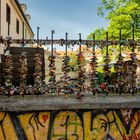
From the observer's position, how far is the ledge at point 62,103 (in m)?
5.98

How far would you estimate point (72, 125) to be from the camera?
6.19 meters

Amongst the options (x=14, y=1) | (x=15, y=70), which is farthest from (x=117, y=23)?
(x=15, y=70)

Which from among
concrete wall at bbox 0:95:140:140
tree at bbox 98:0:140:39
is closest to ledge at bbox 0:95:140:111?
concrete wall at bbox 0:95:140:140

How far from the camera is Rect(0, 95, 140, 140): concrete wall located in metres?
6.05

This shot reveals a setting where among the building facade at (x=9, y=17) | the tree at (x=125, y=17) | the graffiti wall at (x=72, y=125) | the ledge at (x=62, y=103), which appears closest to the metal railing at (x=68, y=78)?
the ledge at (x=62, y=103)

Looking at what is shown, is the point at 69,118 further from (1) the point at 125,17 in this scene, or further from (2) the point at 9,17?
(1) the point at 125,17

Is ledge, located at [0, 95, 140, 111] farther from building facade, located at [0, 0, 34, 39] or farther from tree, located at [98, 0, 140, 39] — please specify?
tree, located at [98, 0, 140, 39]

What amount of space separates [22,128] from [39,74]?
929 millimetres

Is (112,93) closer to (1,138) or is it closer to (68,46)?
(68,46)

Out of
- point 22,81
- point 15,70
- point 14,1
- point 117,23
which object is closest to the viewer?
point 22,81

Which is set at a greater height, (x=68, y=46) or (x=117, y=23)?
(x=117, y=23)

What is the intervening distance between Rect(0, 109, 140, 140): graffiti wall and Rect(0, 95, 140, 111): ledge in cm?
12

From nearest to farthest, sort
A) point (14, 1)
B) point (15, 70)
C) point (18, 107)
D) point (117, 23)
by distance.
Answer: point (18, 107)
point (15, 70)
point (14, 1)
point (117, 23)

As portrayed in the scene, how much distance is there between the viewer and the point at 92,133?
6.24 metres
